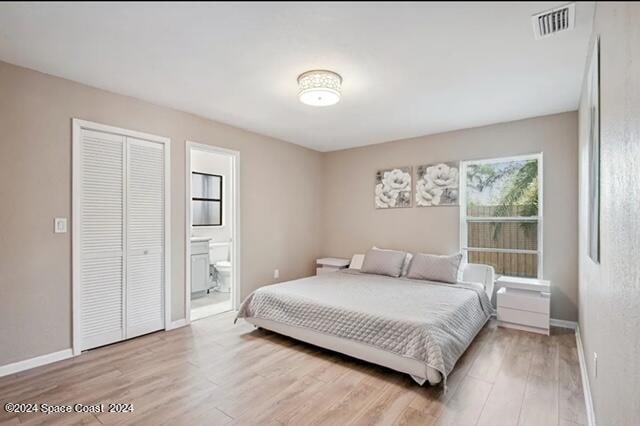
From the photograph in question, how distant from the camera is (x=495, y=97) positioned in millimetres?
2934

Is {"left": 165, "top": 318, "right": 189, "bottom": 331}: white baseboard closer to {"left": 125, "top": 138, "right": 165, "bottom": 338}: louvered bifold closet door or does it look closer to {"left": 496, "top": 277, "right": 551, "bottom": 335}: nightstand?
{"left": 125, "top": 138, "right": 165, "bottom": 338}: louvered bifold closet door

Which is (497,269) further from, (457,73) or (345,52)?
(345,52)

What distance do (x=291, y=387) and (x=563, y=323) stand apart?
299 centimetres

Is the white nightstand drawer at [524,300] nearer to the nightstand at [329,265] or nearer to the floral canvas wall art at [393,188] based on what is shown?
the floral canvas wall art at [393,188]

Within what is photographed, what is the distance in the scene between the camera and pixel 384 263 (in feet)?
13.1

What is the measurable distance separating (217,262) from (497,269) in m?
4.03

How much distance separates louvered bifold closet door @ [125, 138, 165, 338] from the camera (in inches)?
118

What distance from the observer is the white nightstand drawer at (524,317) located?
3107mm

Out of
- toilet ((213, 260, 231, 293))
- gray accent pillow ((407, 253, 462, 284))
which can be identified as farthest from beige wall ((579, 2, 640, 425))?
toilet ((213, 260, 231, 293))

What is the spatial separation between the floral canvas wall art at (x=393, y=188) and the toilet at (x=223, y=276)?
2539 mm

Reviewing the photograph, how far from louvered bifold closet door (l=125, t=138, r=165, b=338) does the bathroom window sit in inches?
62.9

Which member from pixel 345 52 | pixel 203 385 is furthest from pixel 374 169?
pixel 203 385

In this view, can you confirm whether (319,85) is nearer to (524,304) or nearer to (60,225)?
(60,225)

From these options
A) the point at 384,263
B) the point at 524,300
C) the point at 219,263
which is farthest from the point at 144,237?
the point at 524,300
